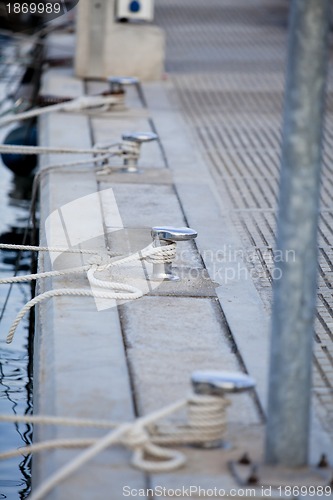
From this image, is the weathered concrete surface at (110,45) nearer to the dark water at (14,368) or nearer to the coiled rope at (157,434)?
the dark water at (14,368)

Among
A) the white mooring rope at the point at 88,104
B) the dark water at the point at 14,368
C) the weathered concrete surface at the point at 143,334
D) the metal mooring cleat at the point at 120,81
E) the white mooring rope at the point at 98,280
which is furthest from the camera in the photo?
the white mooring rope at the point at 88,104

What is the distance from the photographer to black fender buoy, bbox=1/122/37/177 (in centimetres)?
1163

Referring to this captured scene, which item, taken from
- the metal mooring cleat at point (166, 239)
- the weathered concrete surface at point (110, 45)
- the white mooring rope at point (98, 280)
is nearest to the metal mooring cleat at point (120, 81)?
the weathered concrete surface at point (110, 45)

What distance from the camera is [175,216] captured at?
23.3 ft

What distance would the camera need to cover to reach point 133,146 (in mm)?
8008

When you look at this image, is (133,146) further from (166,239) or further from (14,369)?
(166,239)

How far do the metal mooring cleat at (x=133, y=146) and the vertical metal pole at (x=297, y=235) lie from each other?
4.31 m

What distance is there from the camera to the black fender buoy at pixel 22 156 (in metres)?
11.6

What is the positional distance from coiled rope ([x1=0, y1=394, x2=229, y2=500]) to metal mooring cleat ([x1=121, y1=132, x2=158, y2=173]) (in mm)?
4166

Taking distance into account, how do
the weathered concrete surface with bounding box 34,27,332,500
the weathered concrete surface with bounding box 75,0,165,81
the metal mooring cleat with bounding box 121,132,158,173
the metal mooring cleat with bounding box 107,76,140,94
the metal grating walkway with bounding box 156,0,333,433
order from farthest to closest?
the weathered concrete surface with bounding box 75,0,165,81 < the metal mooring cleat with bounding box 107,76,140,94 < the metal mooring cleat with bounding box 121,132,158,173 < the metal grating walkway with bounding box 156,0,333,433 < the weathered concrete surface with bounding box 34,27,332,500

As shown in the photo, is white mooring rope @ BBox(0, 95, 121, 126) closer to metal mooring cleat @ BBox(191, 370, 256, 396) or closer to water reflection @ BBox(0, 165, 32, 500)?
water reflection @ BBox(0, 165, 32, 500)

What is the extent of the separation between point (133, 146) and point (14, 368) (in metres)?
2.08

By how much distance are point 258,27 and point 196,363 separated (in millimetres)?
15112

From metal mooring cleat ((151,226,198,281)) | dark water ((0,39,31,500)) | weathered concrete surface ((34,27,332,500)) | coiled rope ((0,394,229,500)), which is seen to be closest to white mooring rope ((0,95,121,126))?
dark water ((0,39,31,500))
